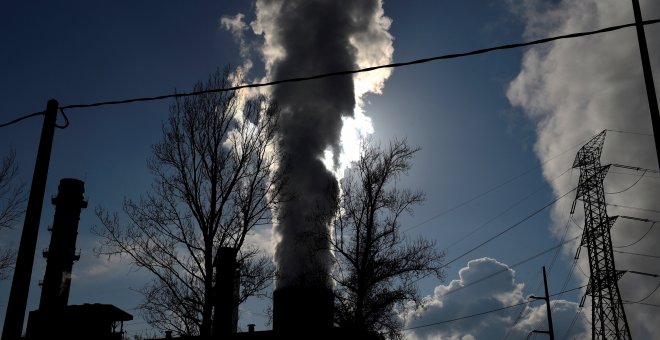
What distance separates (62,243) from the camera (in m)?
27.5

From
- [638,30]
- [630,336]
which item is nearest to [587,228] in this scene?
[630,336]

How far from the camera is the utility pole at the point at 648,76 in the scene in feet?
22.5

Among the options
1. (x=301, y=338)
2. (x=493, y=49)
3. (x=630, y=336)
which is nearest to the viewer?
(x=493, y=49)

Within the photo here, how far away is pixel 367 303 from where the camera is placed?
2283 centimetres

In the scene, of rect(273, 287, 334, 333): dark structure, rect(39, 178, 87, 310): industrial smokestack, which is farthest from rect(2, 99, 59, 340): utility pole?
rect(39, 178, 87, 310): industrial smokestack

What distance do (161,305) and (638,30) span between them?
15898mm

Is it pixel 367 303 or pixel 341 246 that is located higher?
pixel 341 246

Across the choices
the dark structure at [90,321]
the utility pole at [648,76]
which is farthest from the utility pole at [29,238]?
the dark structure at [90,321]

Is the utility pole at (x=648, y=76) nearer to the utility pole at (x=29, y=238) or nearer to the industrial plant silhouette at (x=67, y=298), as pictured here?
the utility pole at (x=29, y=238)

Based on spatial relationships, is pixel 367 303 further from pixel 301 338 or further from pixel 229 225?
pixel 229 225

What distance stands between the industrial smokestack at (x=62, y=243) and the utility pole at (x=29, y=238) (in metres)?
21.1

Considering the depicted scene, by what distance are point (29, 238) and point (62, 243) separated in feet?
74.3

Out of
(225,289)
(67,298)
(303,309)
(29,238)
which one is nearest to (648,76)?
(29,238)

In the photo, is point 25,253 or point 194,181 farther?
point 194,181
